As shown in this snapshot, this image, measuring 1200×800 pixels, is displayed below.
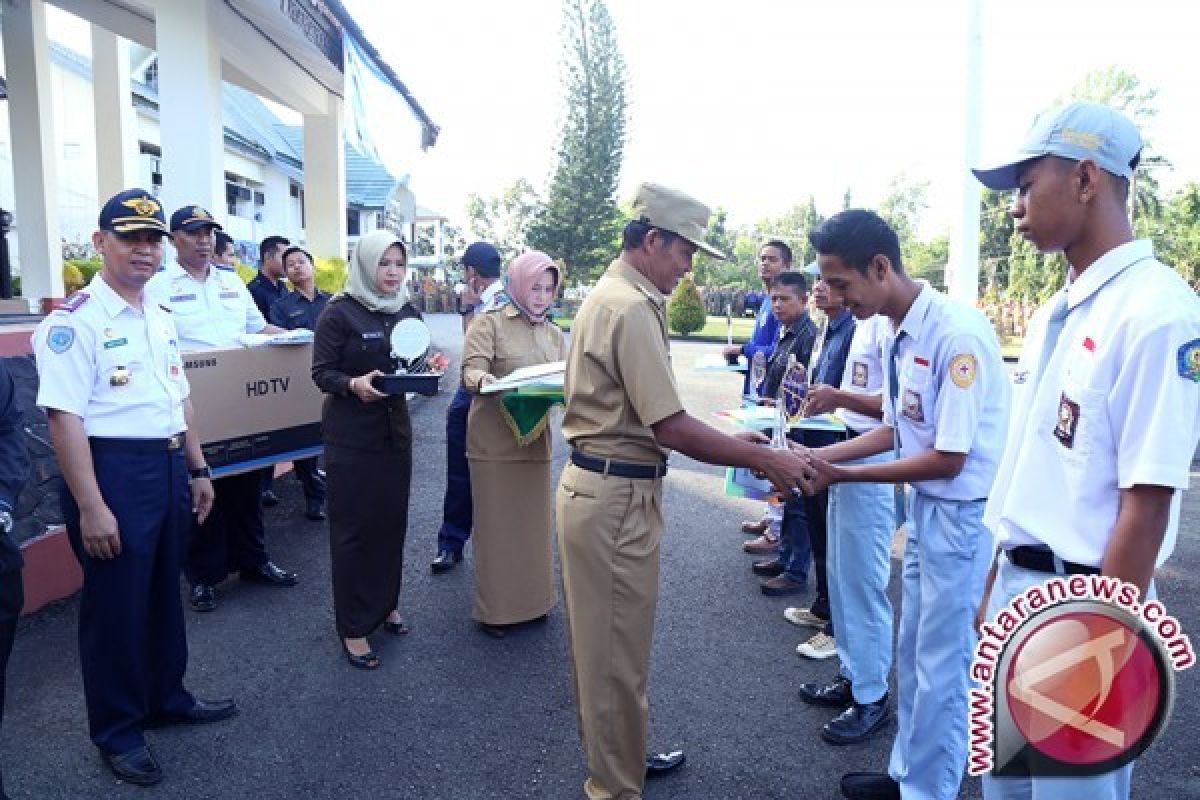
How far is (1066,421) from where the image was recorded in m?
1.61

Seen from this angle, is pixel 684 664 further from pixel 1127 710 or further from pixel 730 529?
pixel 1127 710

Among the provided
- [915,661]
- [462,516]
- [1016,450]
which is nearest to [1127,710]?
[1016,450]

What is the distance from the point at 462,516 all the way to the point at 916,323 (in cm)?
326

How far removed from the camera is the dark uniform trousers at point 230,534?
13.9 feet

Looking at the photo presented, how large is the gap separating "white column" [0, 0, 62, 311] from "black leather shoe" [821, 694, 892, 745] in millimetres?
9030

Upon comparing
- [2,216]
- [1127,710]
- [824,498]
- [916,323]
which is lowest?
[824,498]

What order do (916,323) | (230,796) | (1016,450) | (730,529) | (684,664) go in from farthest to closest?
(730,529) → (684,664) → (230,796) → (916,323) → (1016,450)

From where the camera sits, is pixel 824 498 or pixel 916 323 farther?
pixel 824 498

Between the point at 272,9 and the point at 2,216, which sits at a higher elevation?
the point at 272,9

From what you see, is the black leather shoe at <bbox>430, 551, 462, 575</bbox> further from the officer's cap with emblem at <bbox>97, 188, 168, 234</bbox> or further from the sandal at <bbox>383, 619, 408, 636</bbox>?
the officer's cap with emblem at <bbox>97, 188, 168, 234</bbox>

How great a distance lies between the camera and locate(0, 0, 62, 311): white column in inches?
328

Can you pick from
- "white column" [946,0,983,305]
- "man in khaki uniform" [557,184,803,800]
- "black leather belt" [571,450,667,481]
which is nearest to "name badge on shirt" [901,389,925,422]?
"man in khaki uniform" [557,184,803,800]

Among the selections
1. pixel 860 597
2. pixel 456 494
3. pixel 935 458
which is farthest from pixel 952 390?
pixel 456 494

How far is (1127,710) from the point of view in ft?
4.09
